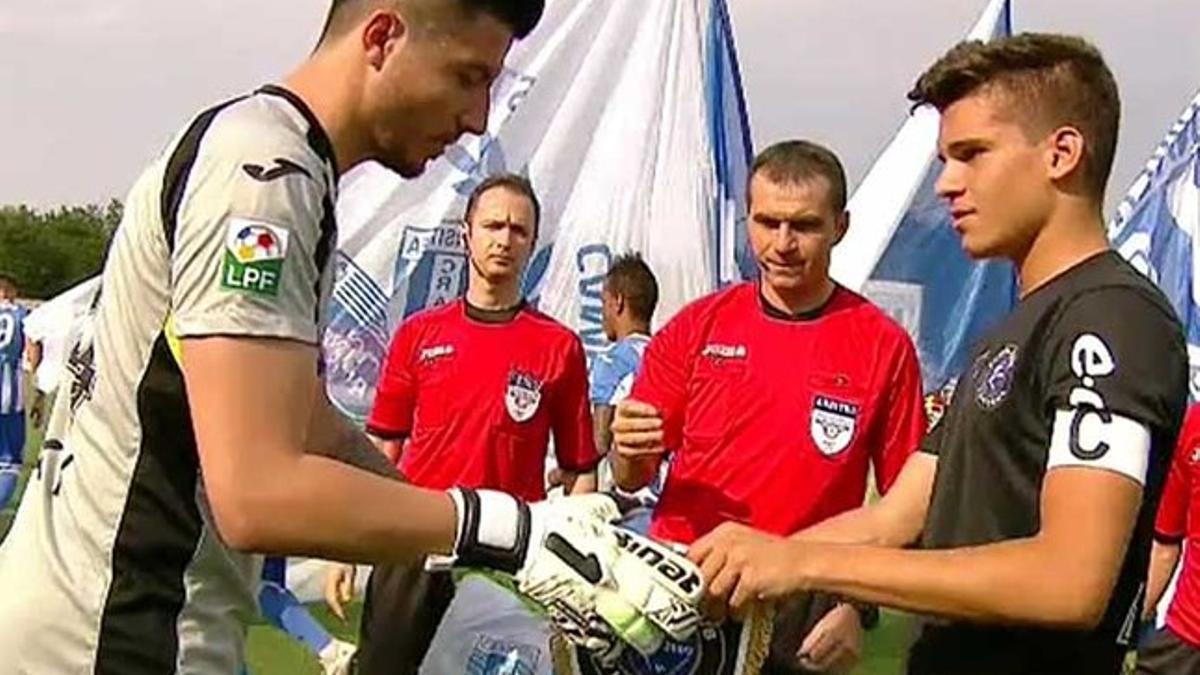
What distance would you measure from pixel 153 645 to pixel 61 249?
285 feet

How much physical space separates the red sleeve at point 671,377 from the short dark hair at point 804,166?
508mm

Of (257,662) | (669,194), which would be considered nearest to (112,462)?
(257,662)

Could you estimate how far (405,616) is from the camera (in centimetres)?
702

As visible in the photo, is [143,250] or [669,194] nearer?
[143,250]

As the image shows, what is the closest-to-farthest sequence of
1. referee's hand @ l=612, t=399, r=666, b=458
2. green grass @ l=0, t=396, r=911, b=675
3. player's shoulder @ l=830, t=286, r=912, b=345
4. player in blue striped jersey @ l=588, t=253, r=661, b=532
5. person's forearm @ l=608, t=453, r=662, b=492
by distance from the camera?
referee's hand @ l=612, t=399, r=666, b=458, person's forearm @ l=608, t=453, r=662, b=492, player's shoulder @ l=830, t=286, r=912, b=345, player in blue striped jersey @ l=588, t=253, r=661, b=532, green grass @ l=0, t=396, r=911, b=675

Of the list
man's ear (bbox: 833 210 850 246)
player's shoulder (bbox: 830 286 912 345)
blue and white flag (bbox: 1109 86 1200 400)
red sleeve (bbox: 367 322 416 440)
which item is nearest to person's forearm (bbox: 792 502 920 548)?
player's shoulder (bbox: 830 286 912 345)

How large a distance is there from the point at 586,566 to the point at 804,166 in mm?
2884

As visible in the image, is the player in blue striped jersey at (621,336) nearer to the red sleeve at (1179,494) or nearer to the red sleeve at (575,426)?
the red sleeve at (575,426)

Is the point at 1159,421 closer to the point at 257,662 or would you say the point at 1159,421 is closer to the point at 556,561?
the point at 556,561

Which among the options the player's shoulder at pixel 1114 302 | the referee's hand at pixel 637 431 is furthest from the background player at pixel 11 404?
the player's shoulder at pixel 1114 302

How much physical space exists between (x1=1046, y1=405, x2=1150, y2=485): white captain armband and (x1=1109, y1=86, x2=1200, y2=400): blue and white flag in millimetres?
7415

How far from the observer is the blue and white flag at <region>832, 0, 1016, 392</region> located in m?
12.7

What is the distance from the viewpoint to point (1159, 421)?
3098 millimetres

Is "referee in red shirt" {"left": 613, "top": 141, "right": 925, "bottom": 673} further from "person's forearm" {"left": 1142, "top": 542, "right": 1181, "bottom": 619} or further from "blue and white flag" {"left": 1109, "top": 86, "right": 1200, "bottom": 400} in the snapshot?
"blue and white flag" {"left": 1109, "top": 86, "right": 1200, "bottom": 400}
